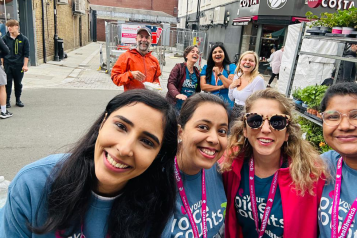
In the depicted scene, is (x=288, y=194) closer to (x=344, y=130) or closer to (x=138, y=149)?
(x=344, y=130)

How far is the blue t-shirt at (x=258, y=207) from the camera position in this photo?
1.81 meters

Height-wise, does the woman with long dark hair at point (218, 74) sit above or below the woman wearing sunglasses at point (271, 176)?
above

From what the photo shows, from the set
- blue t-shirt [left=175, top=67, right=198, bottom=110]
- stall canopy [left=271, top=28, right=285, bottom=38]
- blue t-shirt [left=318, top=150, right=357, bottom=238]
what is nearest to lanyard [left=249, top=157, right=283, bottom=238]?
blue t-shirt [left=318, top=150, right=357, bottom=238]

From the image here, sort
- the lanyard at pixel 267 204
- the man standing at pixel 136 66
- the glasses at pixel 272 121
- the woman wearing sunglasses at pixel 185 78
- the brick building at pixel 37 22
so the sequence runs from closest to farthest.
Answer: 1. the lanyard at pixel 267 204
2. the glasses at pixel 272 121
3. the man standing at pixel 136 66
4. the woman wearing sunglasses at pixel 185 78
5. the brick building at pixel 37 22

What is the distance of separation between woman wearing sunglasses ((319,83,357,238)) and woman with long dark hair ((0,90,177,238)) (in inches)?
42.1

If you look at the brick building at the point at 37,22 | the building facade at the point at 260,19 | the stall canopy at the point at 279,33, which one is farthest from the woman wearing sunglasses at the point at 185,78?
the stall canopy at the point at 279,33

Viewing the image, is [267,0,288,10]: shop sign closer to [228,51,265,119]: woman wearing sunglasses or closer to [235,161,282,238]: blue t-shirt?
[228,51,265,119]: woman wearing sunglasses

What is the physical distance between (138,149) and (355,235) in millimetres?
1372

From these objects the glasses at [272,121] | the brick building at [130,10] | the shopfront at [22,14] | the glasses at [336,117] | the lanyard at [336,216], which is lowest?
the lanyard at [336,216]

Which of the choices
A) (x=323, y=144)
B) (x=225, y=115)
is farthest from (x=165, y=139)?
(x=323, y=144)

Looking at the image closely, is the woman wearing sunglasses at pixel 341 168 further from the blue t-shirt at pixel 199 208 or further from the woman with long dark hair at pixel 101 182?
the woman with long dark hair at pixel 101 182

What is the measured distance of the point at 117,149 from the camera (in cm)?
131

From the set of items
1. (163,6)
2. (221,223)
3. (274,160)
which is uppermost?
(163,6)

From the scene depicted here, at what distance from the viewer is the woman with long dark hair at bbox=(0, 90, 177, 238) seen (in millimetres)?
1308
